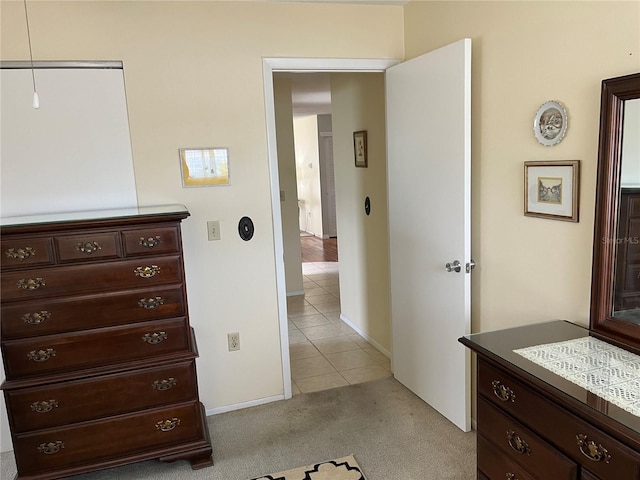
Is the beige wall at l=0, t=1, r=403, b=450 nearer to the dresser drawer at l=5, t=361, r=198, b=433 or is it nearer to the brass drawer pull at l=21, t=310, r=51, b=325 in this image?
the dresser drawer at l=5, t=361, r=198, b=433

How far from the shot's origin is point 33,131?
250cm

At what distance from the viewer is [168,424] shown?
2.43 m

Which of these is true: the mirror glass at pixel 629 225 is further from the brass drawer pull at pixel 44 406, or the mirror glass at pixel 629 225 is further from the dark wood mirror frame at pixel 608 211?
the brass drawer pull at pixel 44 406

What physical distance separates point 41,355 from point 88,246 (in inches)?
21.0

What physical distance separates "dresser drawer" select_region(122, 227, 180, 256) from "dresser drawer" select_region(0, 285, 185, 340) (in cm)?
18

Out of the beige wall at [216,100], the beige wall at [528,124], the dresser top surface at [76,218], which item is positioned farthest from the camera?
the beige wall at [216,100]

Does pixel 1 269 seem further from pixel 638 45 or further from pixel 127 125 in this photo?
pixel 638 45

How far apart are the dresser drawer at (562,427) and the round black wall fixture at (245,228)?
1.58 metres

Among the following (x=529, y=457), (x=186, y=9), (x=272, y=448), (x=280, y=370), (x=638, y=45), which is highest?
(x=186, y=9)

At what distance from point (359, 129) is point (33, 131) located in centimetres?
221

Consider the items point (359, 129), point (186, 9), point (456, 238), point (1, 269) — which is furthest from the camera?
point (359, 129)

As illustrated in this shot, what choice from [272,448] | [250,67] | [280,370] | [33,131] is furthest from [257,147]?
[272,448]

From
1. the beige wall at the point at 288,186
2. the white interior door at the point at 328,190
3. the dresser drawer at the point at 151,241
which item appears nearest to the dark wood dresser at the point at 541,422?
the dresser drawer at the point at 151,241

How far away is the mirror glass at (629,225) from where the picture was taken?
63.1 inches
